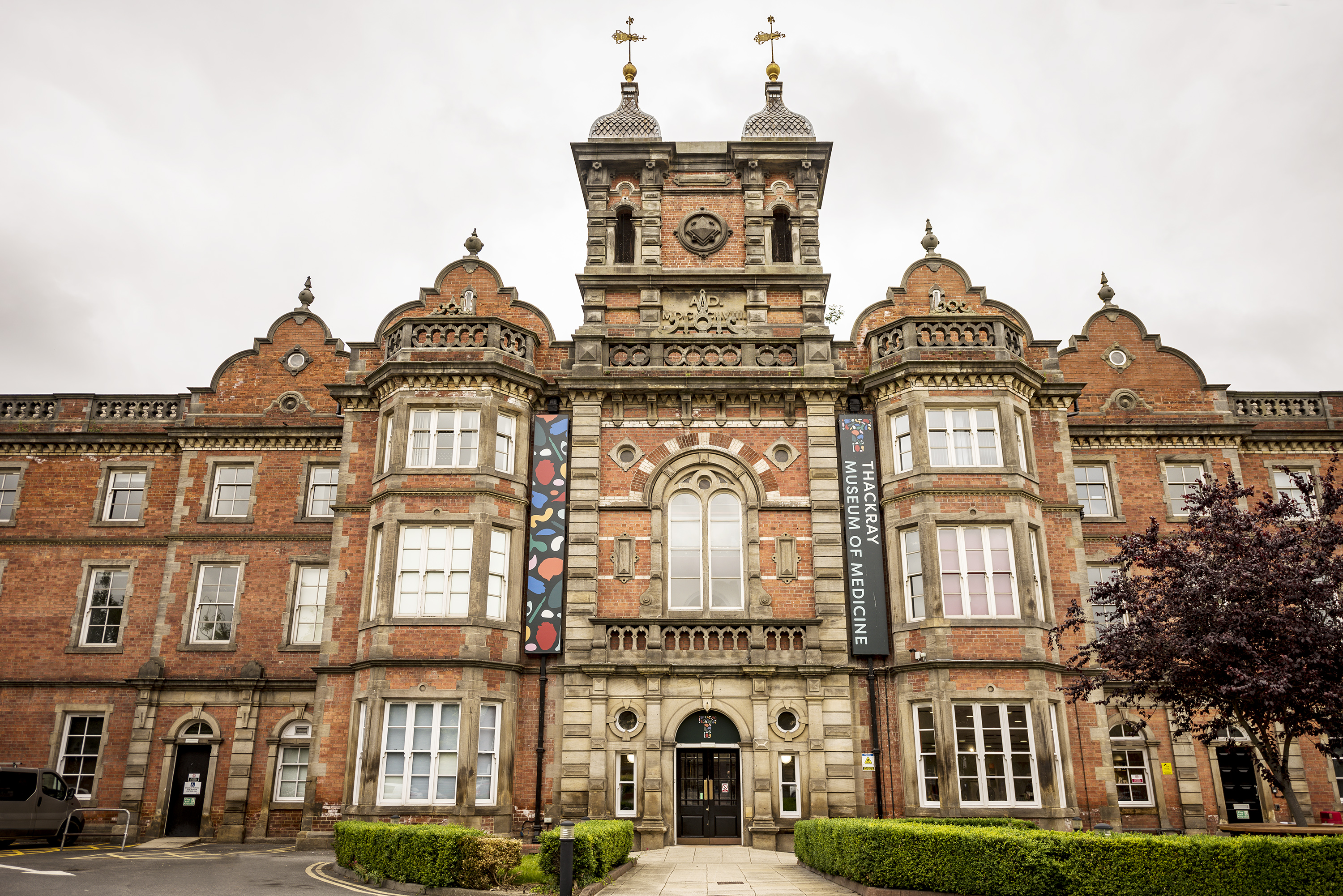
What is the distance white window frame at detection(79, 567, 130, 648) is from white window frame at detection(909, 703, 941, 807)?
2158 cm

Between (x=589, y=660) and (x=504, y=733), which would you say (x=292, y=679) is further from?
(x=589, y=660)

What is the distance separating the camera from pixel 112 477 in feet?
90.5

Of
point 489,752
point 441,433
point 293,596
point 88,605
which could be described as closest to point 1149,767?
point 489,752

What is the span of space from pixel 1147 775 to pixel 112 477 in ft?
98.6

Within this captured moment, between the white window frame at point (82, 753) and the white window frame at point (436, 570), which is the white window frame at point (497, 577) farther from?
the white window frame at point (82, 753)

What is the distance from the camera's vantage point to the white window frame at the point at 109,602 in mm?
26094

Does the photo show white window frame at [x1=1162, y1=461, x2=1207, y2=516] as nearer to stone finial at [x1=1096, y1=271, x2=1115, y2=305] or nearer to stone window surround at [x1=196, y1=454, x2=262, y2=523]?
stone finial at [x1=1096, y1=271, x2=1115, y2=305]

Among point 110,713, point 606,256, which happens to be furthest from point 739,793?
point 110,713

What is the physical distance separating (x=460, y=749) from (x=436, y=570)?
420 centimetres

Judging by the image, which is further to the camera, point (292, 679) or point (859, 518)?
point (292, 679)

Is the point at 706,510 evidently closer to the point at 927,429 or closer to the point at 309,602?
the point at 927,429

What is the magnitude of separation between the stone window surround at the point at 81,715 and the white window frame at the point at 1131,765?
86.6 ft

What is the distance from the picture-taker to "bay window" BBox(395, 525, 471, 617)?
22062mm

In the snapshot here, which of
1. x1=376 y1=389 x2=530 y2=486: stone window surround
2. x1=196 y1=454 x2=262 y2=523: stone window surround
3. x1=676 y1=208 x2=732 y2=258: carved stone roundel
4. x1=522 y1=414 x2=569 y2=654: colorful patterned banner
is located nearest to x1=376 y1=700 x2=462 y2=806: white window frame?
x1=522 y1=414 x2=569 y2=654: colorful patterned banner
